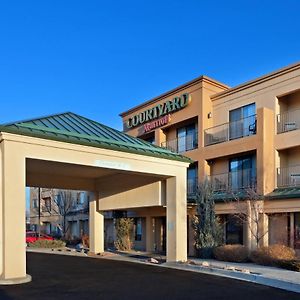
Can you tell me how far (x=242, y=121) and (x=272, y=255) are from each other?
Result: 10105mm

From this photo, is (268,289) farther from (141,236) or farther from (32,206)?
(32,206)

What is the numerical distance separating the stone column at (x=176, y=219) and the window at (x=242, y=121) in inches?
285

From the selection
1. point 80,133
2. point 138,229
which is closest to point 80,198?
point 138,229

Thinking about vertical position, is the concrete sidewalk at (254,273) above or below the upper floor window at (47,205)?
above

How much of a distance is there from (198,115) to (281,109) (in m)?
5.72

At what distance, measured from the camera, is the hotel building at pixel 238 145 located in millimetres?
22125

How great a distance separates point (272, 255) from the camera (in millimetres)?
17656

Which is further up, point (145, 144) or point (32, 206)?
point (145, 144)

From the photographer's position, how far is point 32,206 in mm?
63125

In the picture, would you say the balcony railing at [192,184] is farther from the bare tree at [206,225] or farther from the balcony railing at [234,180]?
the bare tree at [206,225]

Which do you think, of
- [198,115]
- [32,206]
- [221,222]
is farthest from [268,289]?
[32,206]

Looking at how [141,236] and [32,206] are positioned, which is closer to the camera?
[141,236]

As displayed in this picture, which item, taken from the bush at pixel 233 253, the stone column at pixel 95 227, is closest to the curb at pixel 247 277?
the bush at pixel 233 253

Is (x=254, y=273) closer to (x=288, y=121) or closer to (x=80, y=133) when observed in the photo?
(x=80, y=133)
